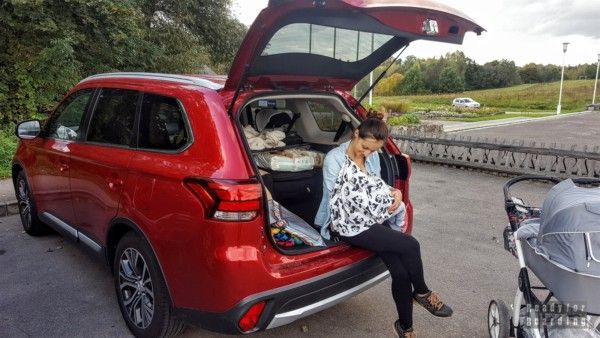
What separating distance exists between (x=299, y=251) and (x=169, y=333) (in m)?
0.98

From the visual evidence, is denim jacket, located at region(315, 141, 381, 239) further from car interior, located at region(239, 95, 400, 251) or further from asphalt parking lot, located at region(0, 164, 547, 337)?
asphalt parking lot, located at region(0, 164, 547, 337)

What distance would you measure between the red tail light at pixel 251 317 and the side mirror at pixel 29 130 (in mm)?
3161

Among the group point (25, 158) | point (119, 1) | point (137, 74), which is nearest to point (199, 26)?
point (119, 1)

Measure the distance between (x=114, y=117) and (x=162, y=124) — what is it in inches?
27.2

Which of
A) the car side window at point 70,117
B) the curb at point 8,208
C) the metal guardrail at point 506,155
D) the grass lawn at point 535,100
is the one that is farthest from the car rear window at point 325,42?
the grass lawn at point 535,100

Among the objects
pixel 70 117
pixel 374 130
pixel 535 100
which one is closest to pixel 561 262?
pixel 374 130

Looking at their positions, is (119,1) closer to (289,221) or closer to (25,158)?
(25,158)

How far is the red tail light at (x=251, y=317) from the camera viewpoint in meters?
2.33

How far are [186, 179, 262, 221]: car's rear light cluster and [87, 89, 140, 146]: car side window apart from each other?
96 cm

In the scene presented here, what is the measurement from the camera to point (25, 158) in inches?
178


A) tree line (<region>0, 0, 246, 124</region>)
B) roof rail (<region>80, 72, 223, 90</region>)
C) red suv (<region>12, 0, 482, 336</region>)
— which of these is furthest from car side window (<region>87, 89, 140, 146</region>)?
tree line (<region>0, 0, 246, 124</region>)

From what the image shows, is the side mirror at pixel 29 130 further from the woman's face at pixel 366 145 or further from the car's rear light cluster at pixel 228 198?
the woman's face at pixel 366 145

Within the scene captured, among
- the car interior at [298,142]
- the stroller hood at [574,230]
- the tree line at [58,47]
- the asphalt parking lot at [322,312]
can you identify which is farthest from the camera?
the tree line at [58,47]

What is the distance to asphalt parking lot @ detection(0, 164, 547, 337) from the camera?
3.15 meters
